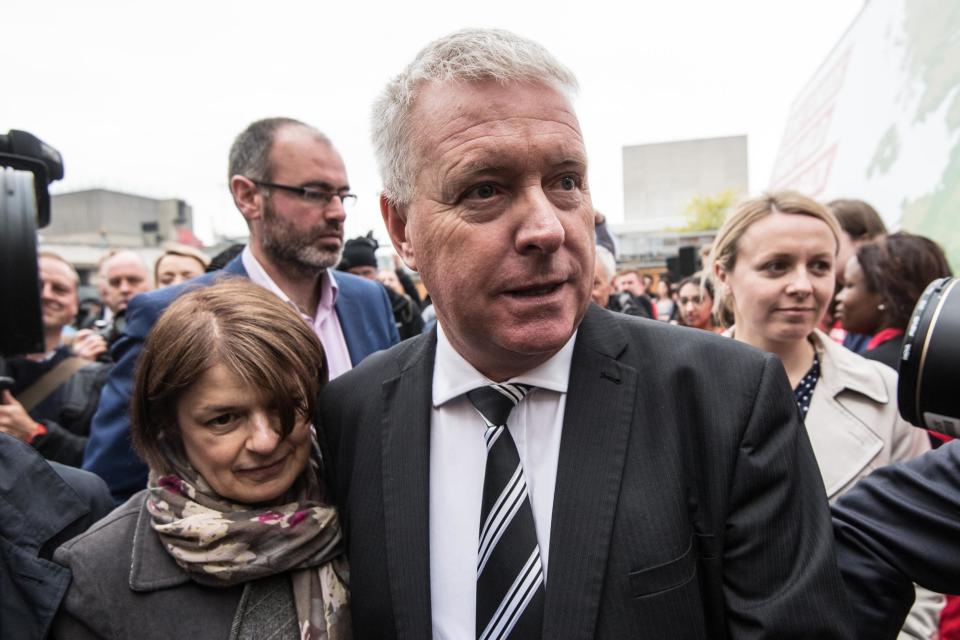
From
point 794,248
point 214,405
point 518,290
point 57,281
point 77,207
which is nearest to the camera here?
point 518,290

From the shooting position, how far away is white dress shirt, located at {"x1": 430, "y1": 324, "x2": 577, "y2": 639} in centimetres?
131

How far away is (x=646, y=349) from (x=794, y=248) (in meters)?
1.02

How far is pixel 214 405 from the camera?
1432 millimetres

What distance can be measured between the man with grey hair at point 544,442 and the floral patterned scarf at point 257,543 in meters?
0.06

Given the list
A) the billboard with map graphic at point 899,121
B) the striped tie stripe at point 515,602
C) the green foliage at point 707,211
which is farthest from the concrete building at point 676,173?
the striped tie stripe at point 515,602

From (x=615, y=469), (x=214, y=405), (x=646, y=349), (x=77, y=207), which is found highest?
(x=77, y=207)

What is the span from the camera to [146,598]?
1.33m

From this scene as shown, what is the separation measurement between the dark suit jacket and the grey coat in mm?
197

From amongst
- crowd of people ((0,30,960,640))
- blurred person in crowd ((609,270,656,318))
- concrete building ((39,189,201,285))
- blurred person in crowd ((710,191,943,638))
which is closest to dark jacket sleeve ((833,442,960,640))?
crowd of people ((0,30,960,640))

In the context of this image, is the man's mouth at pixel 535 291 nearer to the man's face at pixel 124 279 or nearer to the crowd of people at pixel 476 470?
the crowd of people at pixel 476 470

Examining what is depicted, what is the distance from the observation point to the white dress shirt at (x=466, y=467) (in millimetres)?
1311

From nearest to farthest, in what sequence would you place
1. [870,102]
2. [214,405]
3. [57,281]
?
[214,405], [57,281], [870,102]

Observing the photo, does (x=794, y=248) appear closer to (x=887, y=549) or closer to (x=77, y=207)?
(x=887, y=549)

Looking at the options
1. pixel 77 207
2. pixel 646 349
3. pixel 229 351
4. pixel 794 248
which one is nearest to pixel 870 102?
pixel 794 248
